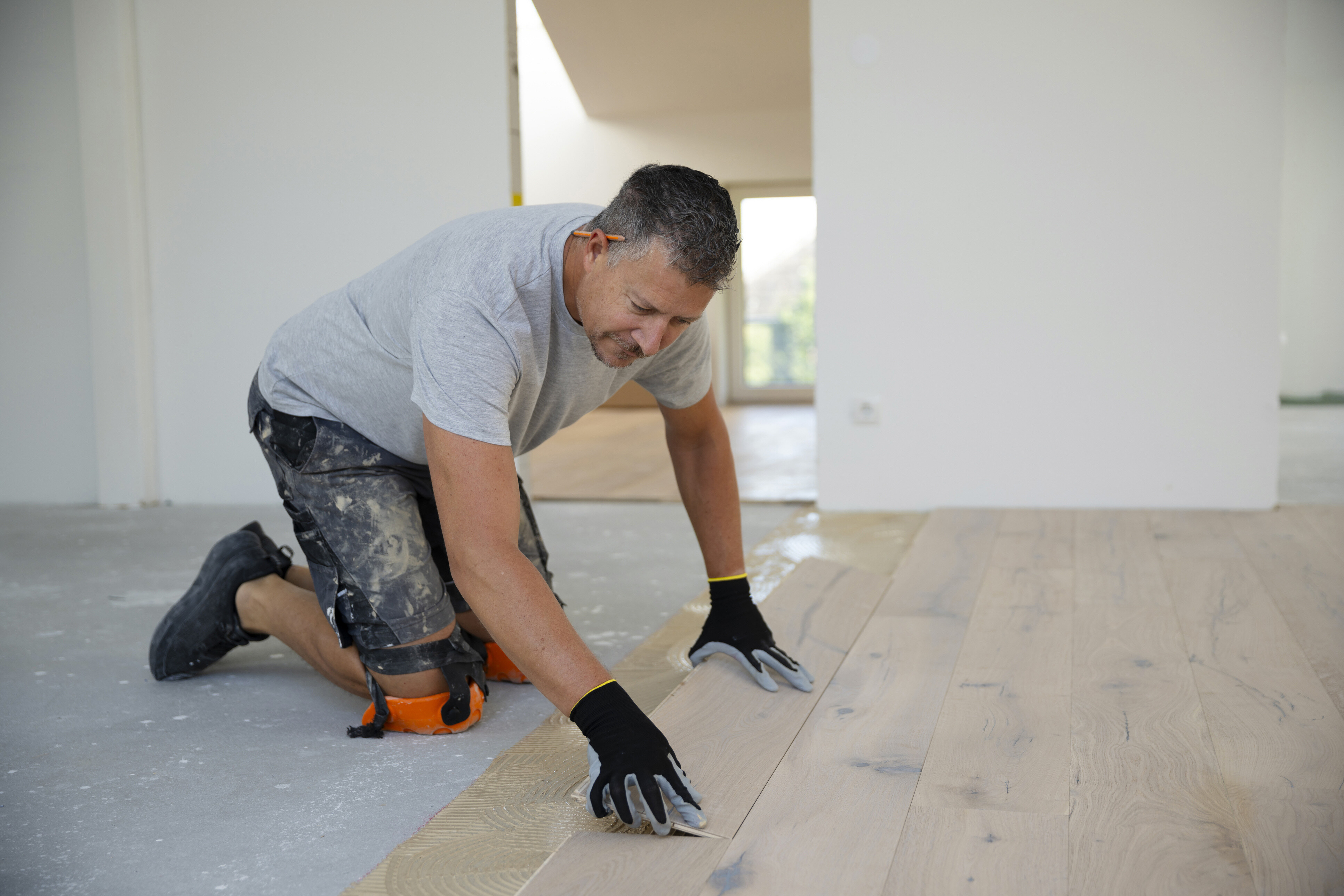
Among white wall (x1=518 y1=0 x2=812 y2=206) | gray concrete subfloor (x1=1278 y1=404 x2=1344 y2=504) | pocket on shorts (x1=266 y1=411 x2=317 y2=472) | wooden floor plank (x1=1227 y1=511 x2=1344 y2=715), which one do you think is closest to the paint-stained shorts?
pocket on shorts (x1=266 y1=411 x2=317 y2=472)

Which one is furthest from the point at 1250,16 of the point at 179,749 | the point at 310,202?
the point at 179,749

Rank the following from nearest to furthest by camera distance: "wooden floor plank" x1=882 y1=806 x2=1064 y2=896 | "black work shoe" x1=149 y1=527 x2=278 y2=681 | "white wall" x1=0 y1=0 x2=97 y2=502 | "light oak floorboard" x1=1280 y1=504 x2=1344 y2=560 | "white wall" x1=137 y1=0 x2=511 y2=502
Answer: "wooden floor plank" x1=882 y1=806 x2=1064 y2=896
"black work shoe" x1=149 y1=527 x2=278 y2=681
"light oak floorboard" x1=1280 y1=504 x2=1344 y2=560
"white wall" x1=137 y1=0 x2=511 y2=502
"white wall" x1=0 y1=0 x2=97 y2=502

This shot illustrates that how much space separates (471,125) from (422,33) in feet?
1.27

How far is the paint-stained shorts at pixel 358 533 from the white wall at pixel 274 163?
2206mm

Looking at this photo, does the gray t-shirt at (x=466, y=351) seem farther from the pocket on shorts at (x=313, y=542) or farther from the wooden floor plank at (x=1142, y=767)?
the wooden floor plank at (x=1142, y=767)

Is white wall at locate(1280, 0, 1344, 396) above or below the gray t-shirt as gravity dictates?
above

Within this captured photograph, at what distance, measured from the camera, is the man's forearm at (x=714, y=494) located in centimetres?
187

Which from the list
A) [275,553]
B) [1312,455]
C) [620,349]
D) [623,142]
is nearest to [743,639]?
[620,349]

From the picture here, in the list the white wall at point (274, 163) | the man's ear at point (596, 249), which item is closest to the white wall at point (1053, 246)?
the white wall at point (274, 163)

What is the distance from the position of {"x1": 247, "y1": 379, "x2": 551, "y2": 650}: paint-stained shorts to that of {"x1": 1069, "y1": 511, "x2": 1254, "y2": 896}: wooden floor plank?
0.95 metres

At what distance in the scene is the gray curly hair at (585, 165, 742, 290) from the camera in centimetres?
132

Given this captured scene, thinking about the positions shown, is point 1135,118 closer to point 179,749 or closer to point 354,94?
point 354,94

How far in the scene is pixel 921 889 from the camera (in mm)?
1148

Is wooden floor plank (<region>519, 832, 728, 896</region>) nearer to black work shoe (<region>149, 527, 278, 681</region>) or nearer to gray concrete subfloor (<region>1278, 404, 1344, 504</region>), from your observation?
black work shoe (<region>149, 527, 278, 681</region>)
